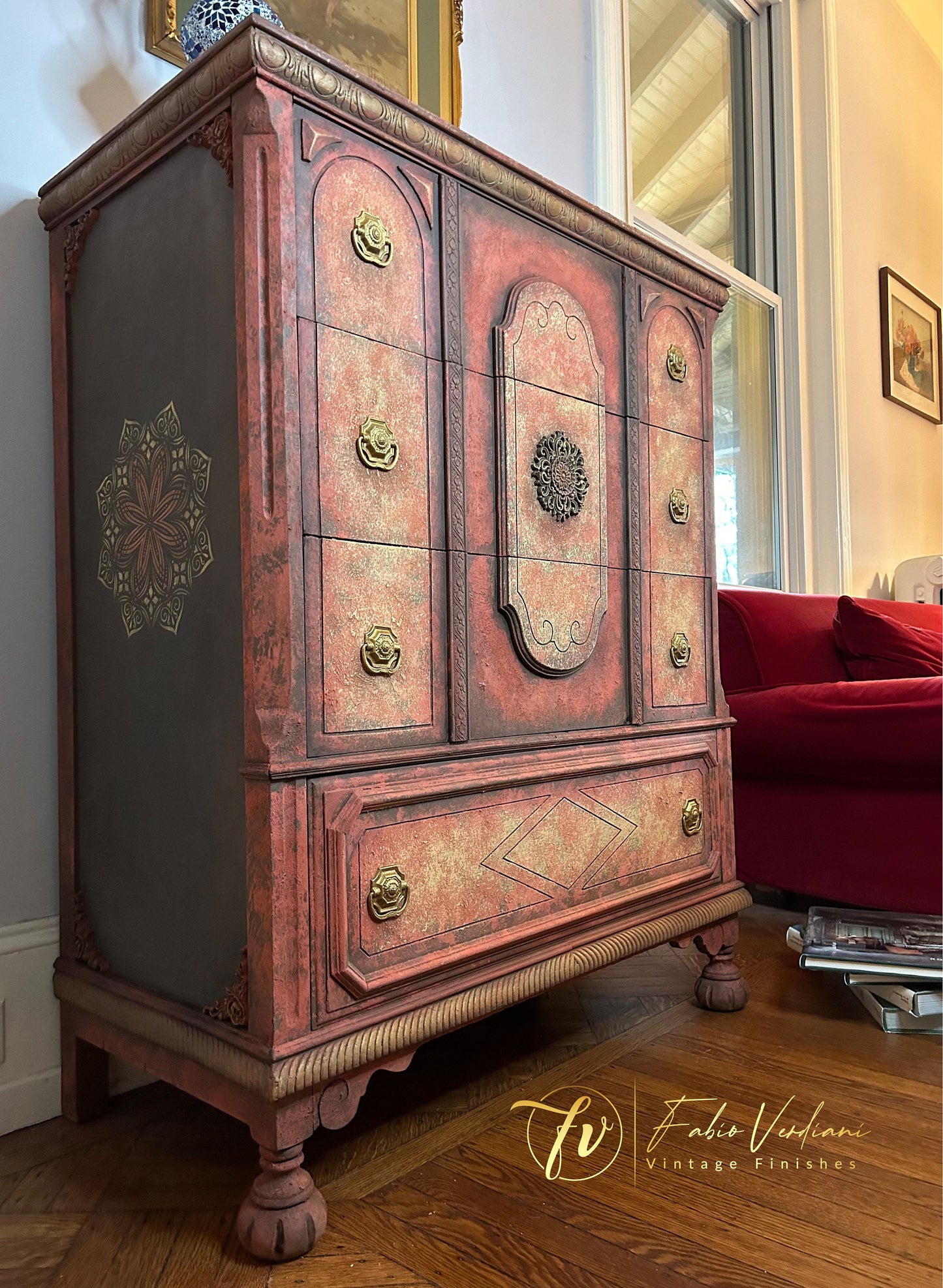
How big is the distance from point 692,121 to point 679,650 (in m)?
2.88

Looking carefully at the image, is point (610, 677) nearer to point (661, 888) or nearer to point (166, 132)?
point (661, 888)

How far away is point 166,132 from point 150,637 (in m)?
0.73

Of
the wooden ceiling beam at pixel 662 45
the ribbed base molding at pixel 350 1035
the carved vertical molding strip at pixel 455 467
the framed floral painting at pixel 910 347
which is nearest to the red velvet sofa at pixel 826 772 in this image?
the ribbed base molding at pixel 350 1035

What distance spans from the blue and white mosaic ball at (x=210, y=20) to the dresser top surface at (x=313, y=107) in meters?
0.30

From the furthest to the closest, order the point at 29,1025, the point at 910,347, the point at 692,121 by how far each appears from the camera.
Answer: the point at 910,347 → the point at 692,121 → the point at 29,1025

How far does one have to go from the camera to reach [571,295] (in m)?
1.75

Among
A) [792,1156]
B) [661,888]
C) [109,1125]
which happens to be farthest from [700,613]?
[109,1125]

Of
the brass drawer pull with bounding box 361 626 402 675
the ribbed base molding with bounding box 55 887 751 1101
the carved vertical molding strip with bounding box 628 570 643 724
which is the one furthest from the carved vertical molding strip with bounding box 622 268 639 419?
the ribbed base molding with bounding box 55 887 751 1101

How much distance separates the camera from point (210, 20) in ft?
5.36

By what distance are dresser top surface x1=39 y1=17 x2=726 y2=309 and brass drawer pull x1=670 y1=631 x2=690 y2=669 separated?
752 mm

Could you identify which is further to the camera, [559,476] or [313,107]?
[559,476]

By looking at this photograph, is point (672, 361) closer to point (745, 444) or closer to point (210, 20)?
point (210, 20)

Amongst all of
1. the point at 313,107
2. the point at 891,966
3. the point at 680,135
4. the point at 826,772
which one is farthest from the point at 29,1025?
the point at 680,135

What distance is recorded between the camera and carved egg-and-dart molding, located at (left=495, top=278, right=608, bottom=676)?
1.59m
